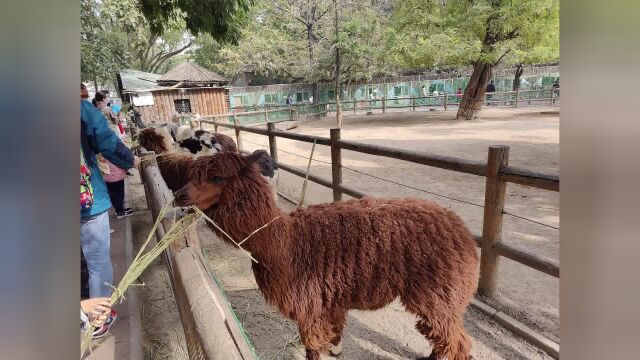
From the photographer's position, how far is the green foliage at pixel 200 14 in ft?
13.8

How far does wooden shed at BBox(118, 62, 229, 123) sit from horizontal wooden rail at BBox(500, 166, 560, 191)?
731 inches

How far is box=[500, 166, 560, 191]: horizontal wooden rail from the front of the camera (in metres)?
2.33

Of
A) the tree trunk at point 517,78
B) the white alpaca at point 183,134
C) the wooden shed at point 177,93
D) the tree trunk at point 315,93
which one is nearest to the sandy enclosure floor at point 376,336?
the white alpaca at point 183,134

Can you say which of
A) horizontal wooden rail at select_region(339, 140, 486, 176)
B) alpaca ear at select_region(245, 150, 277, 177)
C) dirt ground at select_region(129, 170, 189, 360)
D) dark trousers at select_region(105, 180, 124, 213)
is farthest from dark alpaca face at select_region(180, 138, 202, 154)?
alpaca ear at select_region(245, 150, 277, 177)

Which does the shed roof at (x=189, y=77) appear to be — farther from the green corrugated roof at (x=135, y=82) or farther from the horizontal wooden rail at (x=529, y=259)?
the horizontal wooden rail at (x=529, y=259)

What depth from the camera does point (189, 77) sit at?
21.2m

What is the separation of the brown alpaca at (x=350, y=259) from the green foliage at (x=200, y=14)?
2.89 m

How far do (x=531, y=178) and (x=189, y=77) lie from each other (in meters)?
21.8

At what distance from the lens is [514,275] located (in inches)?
140

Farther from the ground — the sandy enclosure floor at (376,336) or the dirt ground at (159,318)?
the dirt ground at (159,318)

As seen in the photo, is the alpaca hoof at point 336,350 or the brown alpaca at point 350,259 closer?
the brown alpaca at point 350,259

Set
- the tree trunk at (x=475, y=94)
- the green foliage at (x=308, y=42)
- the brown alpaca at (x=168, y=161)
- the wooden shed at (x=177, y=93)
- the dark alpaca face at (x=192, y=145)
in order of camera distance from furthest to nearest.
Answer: the green foliage at (x=308, y=42) → the wooden shed at (x=177, y=93) → the tree trunk at (x=475, y=94) → the dark alpaca face at (x=192, y=145) → the brown alpaca at (x=168, y=161)

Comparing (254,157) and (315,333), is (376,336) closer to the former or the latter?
(315,333)

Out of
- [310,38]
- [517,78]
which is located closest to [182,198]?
[310,38]
